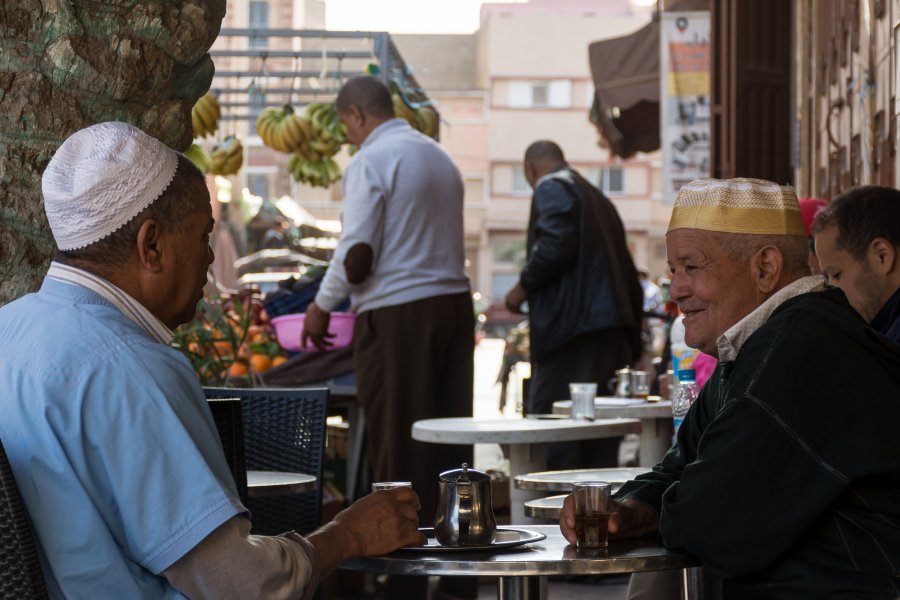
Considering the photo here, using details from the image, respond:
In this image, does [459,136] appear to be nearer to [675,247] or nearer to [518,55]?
[518,55]

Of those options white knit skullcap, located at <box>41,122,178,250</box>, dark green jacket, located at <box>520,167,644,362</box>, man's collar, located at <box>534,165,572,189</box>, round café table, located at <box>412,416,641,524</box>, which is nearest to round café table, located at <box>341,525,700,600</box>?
white knit skullcap, located at <box>41,122,178,250</box>

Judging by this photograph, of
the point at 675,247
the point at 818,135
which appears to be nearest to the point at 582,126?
the point at 818,135

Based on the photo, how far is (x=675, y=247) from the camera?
2938 mm

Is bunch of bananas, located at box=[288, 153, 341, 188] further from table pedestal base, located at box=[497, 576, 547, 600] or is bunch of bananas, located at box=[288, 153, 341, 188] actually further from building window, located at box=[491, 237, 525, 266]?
building window, located at box=[491, 237, 525, 266]

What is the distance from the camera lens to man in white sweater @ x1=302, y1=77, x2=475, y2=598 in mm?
6086

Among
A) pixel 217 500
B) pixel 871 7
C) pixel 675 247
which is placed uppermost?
pixel 871 7

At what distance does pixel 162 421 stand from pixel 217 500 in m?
0.15

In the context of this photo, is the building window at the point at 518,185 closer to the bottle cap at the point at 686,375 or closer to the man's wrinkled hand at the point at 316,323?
the man's wrinkled hand at the point at 316,323

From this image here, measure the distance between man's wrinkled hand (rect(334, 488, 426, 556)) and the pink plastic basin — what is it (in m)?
4.55

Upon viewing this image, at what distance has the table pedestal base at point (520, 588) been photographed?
98.8 inches

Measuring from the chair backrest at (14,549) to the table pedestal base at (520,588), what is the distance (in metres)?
0.85

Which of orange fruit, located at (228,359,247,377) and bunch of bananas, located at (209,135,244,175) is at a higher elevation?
bunch of bananas, located at (209,135,244,175)

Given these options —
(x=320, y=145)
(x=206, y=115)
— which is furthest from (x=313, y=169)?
(x=206, y=115)

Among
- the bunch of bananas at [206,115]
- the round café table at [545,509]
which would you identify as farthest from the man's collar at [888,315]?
the bunch of bananas at [206,115]
